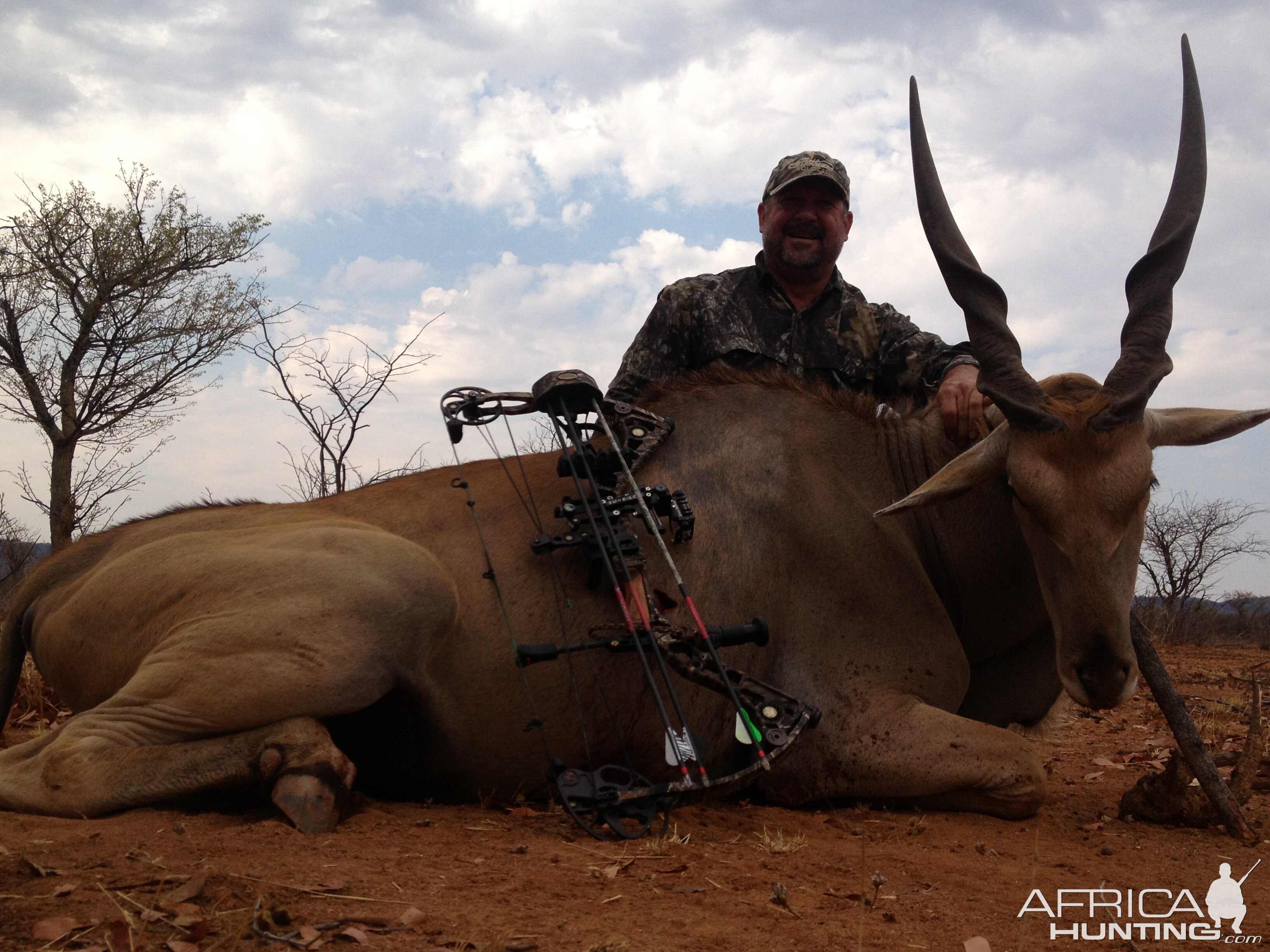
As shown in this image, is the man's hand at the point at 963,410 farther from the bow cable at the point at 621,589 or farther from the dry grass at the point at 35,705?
A: the dry grass at the point at 35,705

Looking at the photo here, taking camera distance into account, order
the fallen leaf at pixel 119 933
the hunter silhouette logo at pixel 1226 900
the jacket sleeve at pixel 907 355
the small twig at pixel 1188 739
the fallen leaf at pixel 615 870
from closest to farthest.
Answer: the fallen leaf at pixel 119 933, the hunter silhouette logo at pixel 1226 900, the fallen leaf at pixel 615 870, the small twig at pixel 1188 739, the jacket sleeve at pixel 907 355

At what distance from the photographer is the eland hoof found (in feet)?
10.7

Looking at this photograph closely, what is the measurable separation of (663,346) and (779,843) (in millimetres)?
3490

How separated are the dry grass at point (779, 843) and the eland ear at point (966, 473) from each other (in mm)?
1232

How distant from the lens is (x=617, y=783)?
383 centimetres

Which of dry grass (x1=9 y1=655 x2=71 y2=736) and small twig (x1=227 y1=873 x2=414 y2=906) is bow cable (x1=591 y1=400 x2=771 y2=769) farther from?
dry grass (x1=9 y1=655 x2=71 y2=736)

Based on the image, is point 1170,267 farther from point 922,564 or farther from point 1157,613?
point 1157,613

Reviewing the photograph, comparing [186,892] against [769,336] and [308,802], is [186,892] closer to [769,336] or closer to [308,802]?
Answer: [308,802]

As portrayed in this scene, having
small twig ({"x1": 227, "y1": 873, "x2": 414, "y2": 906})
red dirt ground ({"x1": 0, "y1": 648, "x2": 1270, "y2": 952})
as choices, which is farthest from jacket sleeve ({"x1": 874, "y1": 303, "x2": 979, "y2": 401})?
small twig ({"x1": 227, "y1": 873, "x2": 414, "y2": 906})

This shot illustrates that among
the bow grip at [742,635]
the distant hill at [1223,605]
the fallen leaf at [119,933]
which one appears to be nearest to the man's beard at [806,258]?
the bow grip at [742,635]

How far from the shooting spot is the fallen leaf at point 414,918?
243cm

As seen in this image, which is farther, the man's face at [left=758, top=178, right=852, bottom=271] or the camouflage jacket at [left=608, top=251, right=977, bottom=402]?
the man's face at [left=758, top=178, right=852, bottom=271]

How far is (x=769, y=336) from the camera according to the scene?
6.16 metres

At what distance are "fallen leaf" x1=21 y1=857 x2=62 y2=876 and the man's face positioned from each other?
4.73 metres
